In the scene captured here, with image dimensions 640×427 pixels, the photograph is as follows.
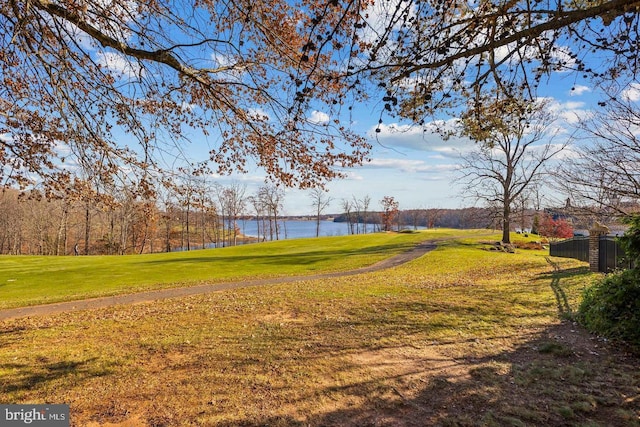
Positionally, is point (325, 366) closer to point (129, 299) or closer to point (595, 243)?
point (129, 299)

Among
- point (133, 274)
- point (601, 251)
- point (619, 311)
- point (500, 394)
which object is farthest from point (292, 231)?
point (500, 394)

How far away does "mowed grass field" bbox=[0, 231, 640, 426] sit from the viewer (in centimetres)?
338

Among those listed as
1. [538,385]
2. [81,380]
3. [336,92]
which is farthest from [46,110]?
[538,385]

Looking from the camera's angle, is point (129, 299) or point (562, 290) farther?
point (129, 299)

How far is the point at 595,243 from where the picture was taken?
12070mm

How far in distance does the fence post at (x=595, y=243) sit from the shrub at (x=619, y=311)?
7.43 m

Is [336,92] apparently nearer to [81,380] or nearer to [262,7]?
[262,7]

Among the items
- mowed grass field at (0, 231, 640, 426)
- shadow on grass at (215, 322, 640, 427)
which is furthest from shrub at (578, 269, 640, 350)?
shadow on grass at (215, 322, 640, 427)

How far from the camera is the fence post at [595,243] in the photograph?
473 inches

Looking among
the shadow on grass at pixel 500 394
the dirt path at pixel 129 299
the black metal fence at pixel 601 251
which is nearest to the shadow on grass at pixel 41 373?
the shadow on grass at pixel 500 394

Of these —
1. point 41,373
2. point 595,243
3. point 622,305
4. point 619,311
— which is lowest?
point 41,373

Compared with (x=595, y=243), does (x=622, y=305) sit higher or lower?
lower

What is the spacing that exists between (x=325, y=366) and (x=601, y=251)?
12.4 meters

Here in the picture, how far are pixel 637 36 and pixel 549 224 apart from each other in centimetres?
4752
